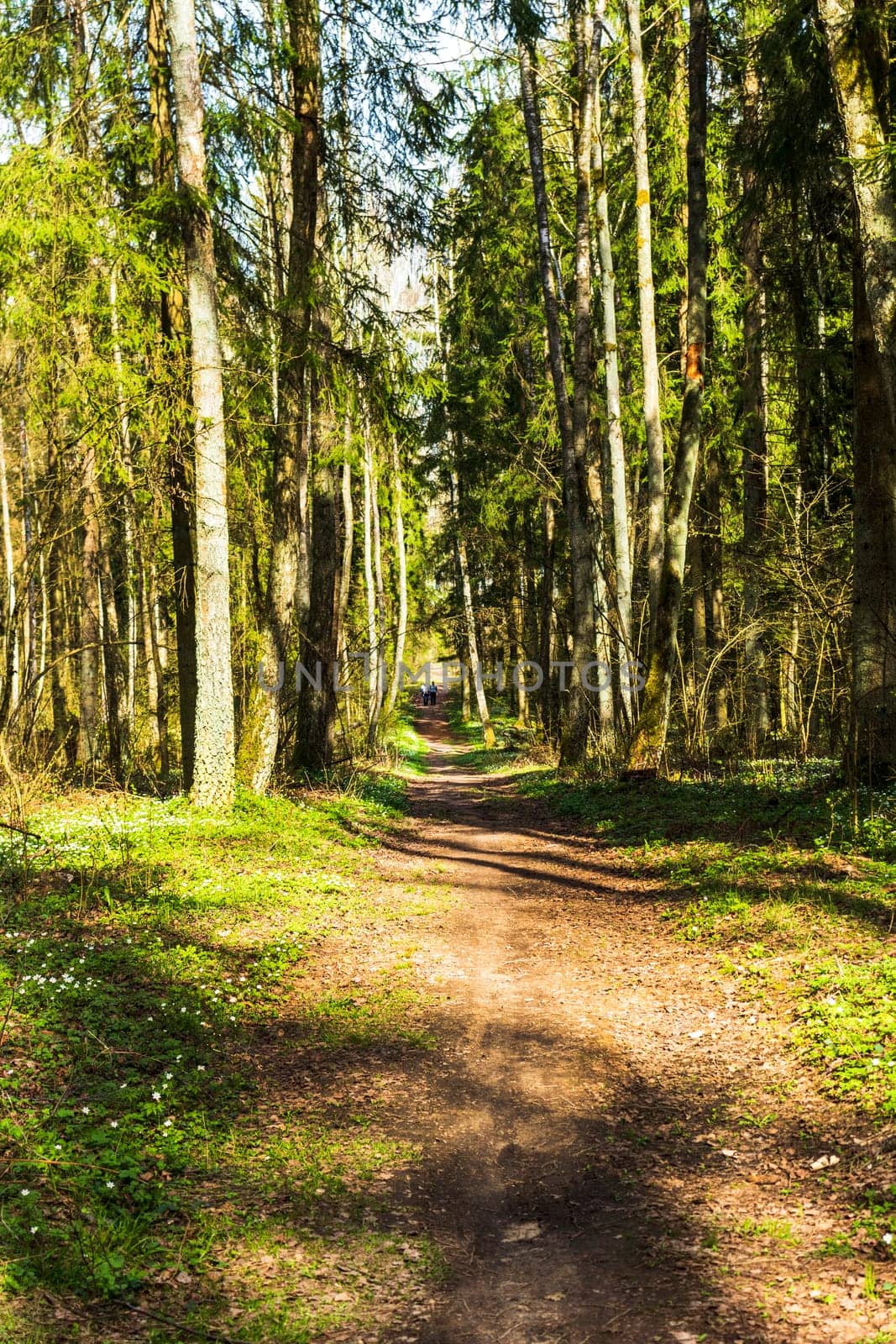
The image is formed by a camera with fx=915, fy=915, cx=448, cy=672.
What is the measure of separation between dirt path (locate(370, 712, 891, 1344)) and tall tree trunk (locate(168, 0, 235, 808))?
3995 millimetres

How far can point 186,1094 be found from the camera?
15.2ft

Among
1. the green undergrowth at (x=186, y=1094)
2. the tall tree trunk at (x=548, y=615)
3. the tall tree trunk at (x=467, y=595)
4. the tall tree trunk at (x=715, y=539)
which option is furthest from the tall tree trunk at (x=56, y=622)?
the tall tree trunk at (x=467, y=595)

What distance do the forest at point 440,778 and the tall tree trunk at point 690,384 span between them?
0.26 ft

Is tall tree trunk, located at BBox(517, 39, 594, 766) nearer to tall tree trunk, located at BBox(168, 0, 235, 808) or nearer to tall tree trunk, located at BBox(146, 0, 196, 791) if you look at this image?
tall tree trunk, located at BBox(146, 0, 196, 791)

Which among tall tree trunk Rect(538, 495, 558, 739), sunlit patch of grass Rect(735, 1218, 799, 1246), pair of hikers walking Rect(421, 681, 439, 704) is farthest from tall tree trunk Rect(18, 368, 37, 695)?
pair of hikers walking Rect(421, 681, 439, 704)

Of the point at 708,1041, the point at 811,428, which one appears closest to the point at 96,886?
the point at 708,1041

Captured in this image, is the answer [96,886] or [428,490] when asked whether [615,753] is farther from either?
[428,490]

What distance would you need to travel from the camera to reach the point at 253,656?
51.1 ft

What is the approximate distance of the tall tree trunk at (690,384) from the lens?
39.1 ft

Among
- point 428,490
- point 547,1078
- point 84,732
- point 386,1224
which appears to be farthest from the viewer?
point 428,490

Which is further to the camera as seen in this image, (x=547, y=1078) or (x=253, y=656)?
(x=253, y=656)

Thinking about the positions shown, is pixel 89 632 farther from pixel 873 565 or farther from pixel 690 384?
pixel 873 565

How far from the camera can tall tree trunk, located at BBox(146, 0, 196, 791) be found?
11.3 metres

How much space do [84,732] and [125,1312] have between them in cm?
1543
